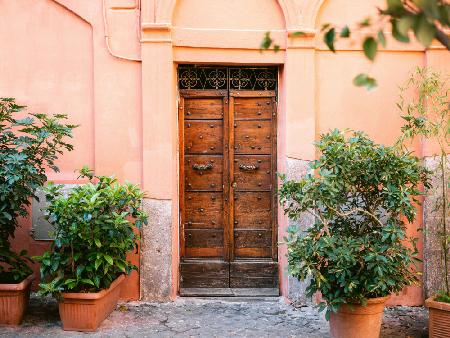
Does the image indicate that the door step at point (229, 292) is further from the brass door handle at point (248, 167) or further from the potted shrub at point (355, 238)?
the potted shrub at point (355, 238)

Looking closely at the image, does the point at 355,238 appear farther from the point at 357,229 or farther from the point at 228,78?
the point at 228,78

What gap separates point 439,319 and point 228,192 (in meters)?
2.67

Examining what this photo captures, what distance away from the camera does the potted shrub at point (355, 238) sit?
16.3 feet

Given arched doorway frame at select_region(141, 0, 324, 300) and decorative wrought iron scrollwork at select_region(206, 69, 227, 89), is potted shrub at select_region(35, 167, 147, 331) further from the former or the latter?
decorative wrought iron scrollwork at select_region(206, 69, 227, 89)

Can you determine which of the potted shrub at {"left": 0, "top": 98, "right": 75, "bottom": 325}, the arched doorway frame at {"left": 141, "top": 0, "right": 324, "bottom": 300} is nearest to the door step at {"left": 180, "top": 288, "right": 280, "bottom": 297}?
the arched doorway frame at {"left": 141, "top": 0, "right": 324, "bottom": 300}

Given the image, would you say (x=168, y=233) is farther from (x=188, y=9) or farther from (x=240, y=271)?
(x=188, y=9)

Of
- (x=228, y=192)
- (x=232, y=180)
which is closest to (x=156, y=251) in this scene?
(x=228, y=192)

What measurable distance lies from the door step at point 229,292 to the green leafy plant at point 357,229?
145 centimetres

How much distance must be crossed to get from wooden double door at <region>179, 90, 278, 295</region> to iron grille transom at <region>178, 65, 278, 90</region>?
98 millimetres

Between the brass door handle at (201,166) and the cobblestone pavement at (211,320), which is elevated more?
the brass door handle at (201,166)

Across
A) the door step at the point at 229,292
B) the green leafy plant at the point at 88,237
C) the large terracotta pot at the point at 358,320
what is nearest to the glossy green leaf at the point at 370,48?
the large terracotta pot at the point at 358,320

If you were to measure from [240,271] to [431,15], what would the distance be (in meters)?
5.11

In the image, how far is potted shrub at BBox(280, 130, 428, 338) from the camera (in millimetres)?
4965

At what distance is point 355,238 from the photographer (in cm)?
521
